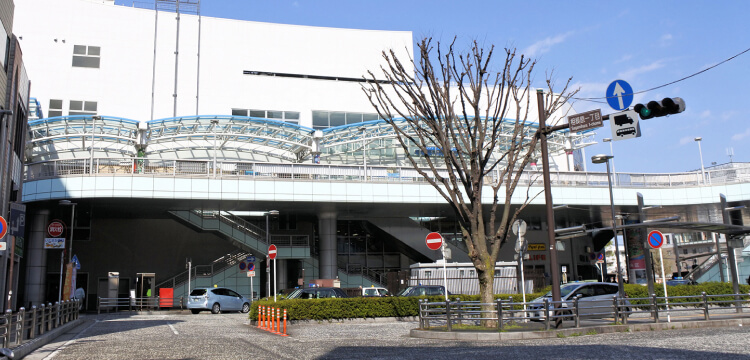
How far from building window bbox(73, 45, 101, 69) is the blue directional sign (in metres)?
43.4

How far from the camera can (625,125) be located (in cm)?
1459

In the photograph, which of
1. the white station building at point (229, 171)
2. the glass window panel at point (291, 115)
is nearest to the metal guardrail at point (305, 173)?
the white station building at point (229, 171)

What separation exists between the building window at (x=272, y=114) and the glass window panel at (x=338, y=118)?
9.86 feet

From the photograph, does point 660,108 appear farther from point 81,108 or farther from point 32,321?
point 81,108

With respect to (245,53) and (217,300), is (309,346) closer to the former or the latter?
(217,300)

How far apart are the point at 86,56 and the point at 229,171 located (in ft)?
71.3

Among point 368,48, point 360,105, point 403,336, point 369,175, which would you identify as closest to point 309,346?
point 403,336

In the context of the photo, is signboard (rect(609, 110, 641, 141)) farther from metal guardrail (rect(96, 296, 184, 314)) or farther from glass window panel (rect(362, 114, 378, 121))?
glass window panel (rect(362, 114, 378, 121))

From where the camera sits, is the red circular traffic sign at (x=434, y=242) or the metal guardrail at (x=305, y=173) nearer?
the red circular traffic sign at (x=434, y=242)

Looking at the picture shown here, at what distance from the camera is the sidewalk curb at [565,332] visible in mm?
15141

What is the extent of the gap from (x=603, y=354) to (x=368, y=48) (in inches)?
1842

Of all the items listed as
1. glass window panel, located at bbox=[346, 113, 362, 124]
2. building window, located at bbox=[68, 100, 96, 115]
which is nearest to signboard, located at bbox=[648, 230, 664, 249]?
glass window panel, located at bbox=[346, 113, 362, 124]

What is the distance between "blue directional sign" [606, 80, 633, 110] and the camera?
1426 cm

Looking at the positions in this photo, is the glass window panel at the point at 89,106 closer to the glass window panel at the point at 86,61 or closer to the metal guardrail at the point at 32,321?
the glass window panel at the point at 86,61
